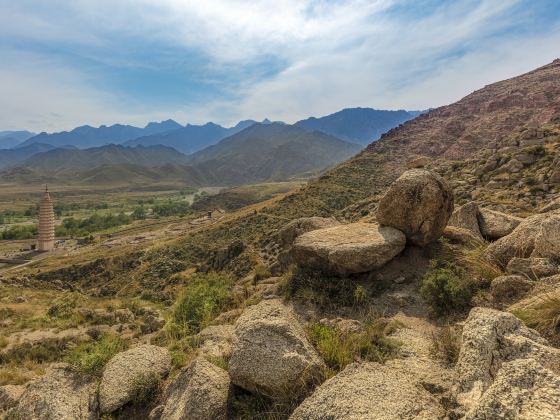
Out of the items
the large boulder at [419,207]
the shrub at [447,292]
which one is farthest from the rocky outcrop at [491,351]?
the large boulder at [419,207]

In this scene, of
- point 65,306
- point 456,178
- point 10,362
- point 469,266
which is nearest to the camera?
point 469,266

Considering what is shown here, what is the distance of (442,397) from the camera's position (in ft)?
13.6

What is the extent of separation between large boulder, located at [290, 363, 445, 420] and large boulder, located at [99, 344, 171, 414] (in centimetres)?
336

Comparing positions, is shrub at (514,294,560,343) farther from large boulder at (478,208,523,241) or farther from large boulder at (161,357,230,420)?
large boulder at (478,208,523,241)

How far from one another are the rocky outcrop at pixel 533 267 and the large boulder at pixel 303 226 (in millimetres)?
7101

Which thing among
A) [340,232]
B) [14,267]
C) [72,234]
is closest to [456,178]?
[340,232]

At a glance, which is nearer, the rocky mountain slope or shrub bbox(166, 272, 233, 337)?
the rocky mountain slope

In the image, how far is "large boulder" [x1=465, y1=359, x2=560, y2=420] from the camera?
Result: 291cm

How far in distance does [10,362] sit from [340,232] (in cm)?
1339

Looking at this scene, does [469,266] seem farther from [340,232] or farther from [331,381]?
[331,381]

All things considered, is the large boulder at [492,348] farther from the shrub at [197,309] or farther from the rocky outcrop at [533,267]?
the shrub at [197,309]

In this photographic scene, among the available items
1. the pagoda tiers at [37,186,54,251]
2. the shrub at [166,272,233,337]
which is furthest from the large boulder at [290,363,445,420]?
the pagoda tiers at [37,186,54,251]

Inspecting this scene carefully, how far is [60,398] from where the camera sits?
6250 millimetres

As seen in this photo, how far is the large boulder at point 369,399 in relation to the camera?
12.3 ft
